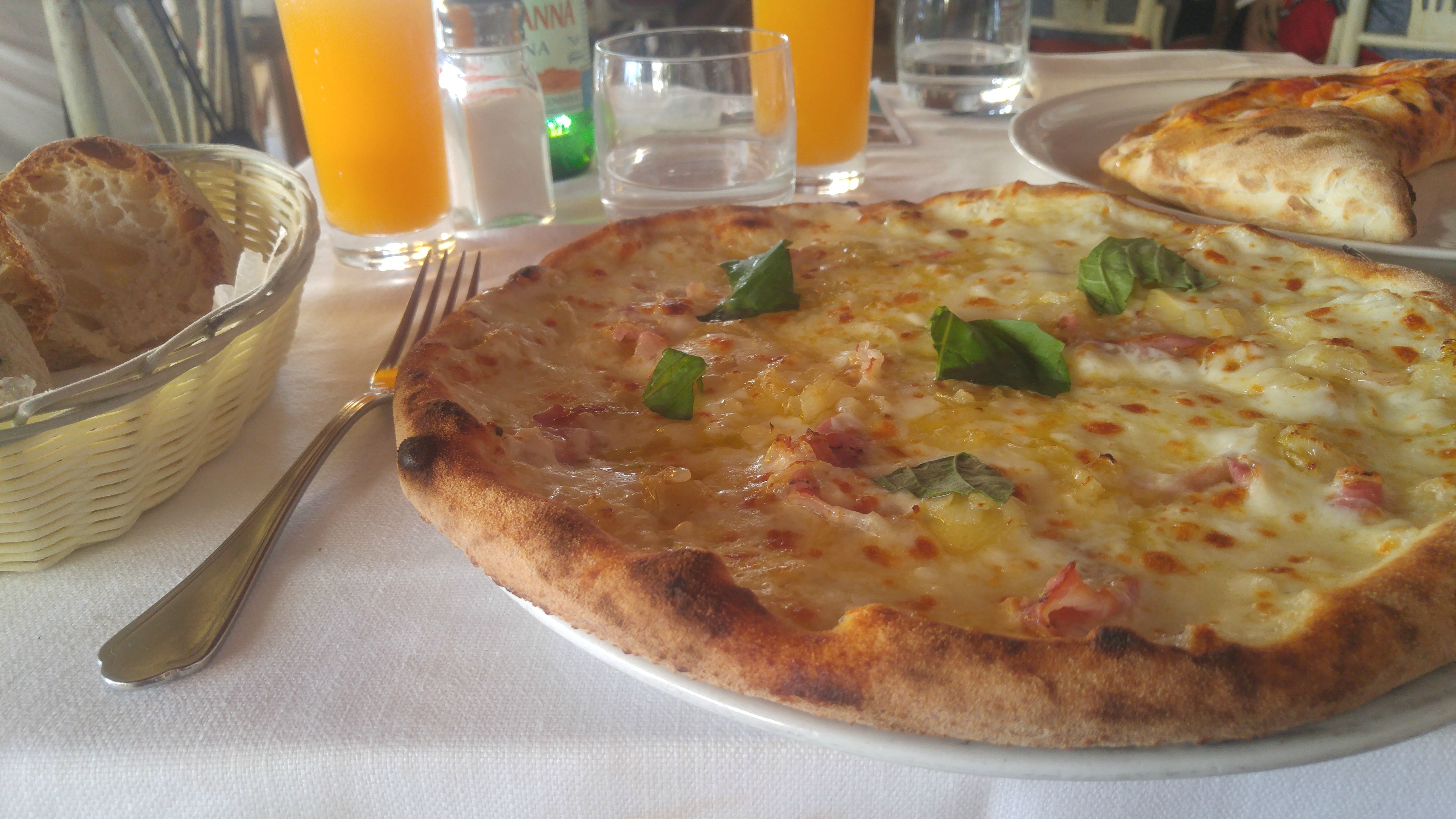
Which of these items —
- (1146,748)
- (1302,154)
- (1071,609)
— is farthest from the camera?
(1302,154)

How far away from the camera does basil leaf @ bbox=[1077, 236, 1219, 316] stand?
1438mm

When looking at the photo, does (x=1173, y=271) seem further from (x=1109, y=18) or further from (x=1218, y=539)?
(x=1109, y=18)

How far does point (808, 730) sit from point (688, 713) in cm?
20

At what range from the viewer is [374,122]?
1969 mm

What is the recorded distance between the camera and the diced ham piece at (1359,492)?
99 centimetres

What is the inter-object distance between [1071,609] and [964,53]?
7.98 feet

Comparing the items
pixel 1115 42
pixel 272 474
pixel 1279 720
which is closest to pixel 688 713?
pixel 1279 720

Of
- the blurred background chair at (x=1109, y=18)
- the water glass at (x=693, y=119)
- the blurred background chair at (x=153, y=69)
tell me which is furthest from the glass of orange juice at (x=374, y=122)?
the blurred background chair at (x=1109, y=18)

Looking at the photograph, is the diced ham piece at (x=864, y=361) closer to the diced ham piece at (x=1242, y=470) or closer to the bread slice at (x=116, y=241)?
the diced ham piece at (x=1242, y=470)

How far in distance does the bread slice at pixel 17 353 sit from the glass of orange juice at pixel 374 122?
810 millimetres

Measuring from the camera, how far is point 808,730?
763mm

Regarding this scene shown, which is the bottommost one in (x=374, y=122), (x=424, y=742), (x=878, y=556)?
(x=424, y=742)

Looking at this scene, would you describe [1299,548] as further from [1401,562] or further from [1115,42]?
[1115,42]

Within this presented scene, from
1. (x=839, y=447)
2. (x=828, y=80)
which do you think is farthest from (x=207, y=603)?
(x=828, y=80)
